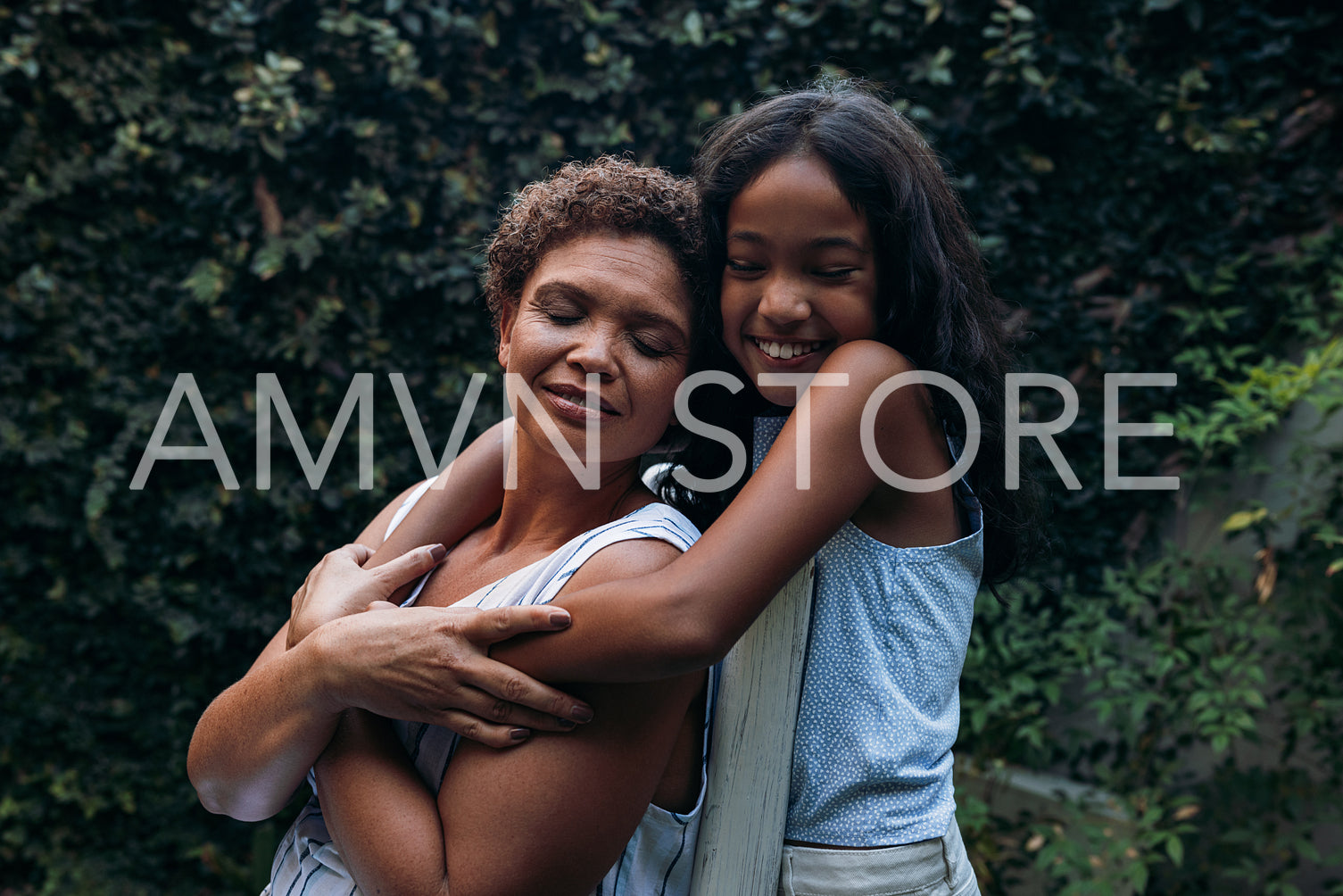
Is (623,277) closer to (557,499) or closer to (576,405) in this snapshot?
(576,405)

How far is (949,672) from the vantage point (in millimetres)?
1579

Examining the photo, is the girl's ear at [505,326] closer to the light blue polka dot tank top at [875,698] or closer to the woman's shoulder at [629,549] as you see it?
the woman's shoulder at [629,549]

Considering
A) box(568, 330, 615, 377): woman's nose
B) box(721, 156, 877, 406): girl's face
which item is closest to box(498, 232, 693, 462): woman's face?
box(568, 330, 615, 377): woman's nose

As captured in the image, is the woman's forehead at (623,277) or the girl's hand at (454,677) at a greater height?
the woman's forehead at (623,277)

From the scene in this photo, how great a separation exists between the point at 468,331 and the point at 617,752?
2.46 metres

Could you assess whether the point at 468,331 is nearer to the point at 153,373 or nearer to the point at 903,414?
the point at 153,373

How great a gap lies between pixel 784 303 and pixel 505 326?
0.60m

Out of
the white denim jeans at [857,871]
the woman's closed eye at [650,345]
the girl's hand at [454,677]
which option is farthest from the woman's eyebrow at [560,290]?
the white denim jeans at [857,871]

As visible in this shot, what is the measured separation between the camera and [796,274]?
158 centimetres

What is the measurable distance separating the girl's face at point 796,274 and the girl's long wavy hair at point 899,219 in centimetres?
3

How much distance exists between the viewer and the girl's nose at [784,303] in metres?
1.53

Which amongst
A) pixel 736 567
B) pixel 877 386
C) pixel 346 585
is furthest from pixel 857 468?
pixel 346 585

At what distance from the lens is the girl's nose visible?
1531 millimetres

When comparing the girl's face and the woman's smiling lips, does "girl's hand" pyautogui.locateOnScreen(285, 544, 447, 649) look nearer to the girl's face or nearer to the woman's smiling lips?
the woman's smiling lips
